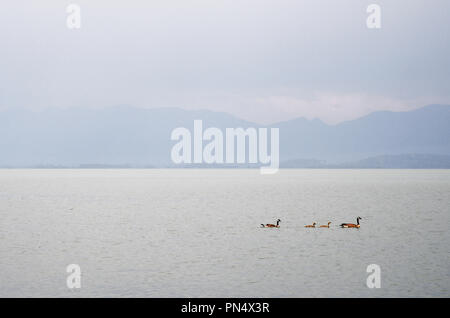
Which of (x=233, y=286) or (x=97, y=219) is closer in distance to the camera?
(x=233, y=286)

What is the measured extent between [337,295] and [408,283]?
14.5 ft

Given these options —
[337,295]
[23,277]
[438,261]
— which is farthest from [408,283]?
[23,277]

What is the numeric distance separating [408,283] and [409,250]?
10659 mm

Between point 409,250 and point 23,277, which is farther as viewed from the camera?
point 409,250

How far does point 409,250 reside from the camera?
124 ft
